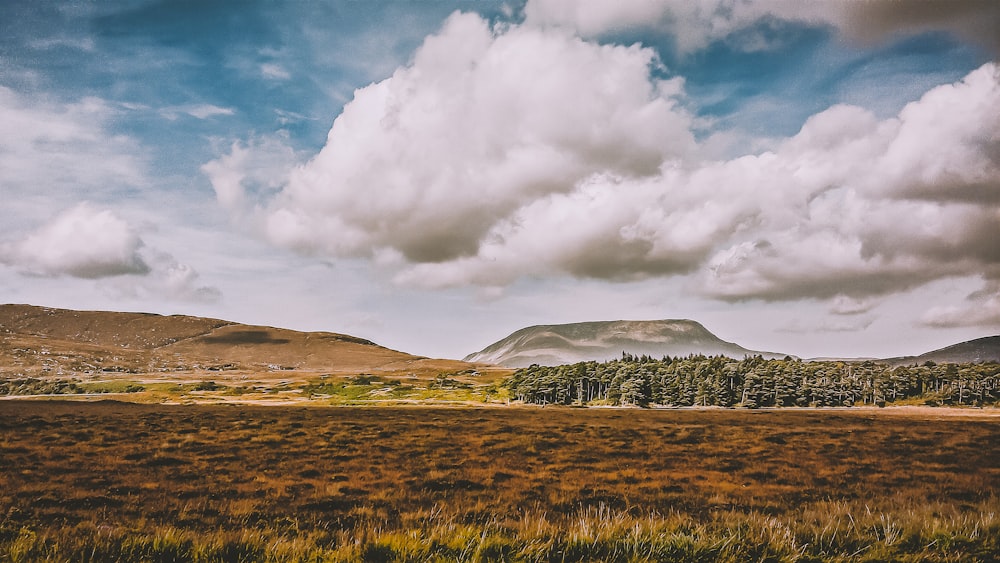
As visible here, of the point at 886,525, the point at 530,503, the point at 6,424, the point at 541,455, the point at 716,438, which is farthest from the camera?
the point at 6,424

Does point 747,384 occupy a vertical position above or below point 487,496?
below

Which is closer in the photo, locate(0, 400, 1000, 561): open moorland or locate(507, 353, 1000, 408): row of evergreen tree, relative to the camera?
locate(0, 400, 1000, 561): open moorland

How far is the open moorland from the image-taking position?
7887 mm

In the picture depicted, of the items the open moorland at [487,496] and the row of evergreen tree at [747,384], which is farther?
the row of evergreen tree at [747,384]

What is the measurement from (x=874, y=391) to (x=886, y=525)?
185462 mm

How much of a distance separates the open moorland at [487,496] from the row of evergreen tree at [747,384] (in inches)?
3922

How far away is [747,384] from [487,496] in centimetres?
14555

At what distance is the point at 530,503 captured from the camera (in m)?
16.2

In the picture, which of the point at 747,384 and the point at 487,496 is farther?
the point at 747,384

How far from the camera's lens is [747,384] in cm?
14325

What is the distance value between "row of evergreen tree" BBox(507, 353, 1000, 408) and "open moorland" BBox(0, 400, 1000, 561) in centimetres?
9961

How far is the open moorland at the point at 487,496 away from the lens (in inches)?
311

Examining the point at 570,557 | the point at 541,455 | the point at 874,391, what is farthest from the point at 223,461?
the point at 874,391

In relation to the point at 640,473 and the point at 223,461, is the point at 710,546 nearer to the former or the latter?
the point at 640,473
